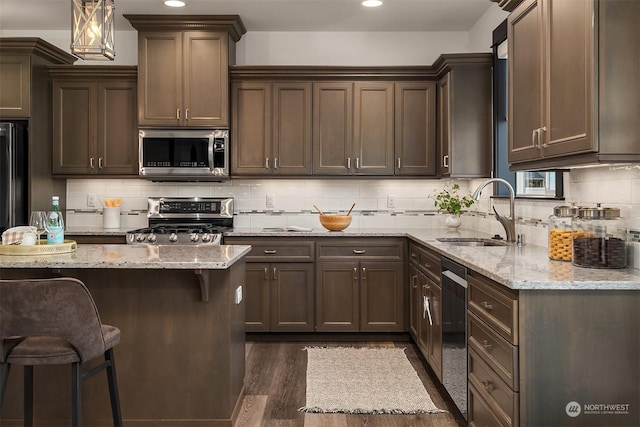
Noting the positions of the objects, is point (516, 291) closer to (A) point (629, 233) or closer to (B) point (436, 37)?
(A) point (629, 233)

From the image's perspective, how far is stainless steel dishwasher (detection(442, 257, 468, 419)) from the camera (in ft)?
8.75

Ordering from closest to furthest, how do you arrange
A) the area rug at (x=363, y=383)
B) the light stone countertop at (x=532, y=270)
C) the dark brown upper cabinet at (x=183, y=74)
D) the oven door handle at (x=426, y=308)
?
1. the light stone countertop at (x=532, y=270)
2. the area rug at (x=363, y=383)
3. the oven door handle at (x=426, y=308)
4. the dark brown upper cabinet at (x=183, y=74)

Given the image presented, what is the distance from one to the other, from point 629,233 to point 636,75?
0.73 meters

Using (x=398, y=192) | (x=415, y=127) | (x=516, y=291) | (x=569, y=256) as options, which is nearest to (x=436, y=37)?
(x=415, y=127)

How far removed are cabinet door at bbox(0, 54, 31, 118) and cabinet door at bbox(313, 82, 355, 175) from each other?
7.87 feet

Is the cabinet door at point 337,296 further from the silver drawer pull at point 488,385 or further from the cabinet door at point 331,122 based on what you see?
the silver drawer pull at point 488,385

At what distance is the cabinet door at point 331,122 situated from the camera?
15.4ft

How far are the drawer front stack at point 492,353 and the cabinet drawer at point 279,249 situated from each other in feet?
6.73

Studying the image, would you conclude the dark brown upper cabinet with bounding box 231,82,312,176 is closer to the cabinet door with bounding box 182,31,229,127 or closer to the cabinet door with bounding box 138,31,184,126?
the cabinet door with bounding box 182,31,229,127

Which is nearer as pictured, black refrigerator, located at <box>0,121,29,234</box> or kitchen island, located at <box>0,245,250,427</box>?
kitchen island, located at <box>0,245,250,427</box>

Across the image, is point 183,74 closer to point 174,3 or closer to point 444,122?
point 174,3

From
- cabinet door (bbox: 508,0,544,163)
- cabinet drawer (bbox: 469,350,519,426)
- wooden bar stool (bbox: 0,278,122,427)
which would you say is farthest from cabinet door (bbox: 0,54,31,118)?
cabinet drawer (bbox: 469,350,519,426)

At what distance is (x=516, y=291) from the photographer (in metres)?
1.96

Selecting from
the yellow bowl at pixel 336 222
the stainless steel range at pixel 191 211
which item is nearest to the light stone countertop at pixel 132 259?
the yellow bowl at pixel 336 222
